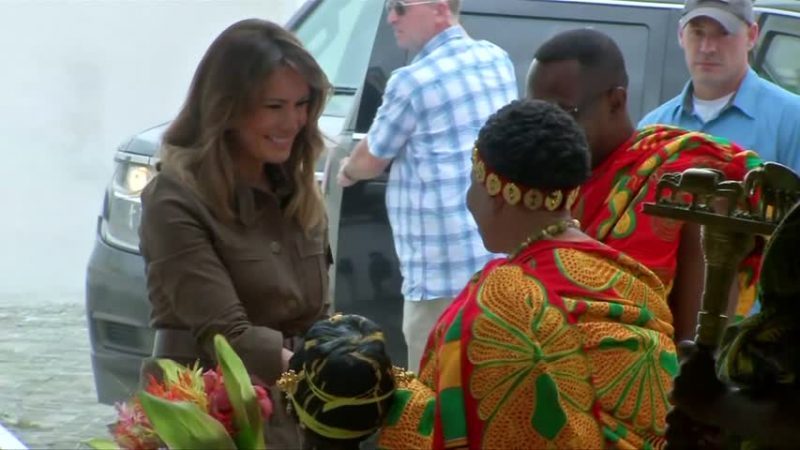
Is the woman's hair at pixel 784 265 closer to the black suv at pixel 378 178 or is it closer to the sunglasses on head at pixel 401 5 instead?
the sunglasses on head at pixel 401 5

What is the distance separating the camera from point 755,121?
4.71 meters

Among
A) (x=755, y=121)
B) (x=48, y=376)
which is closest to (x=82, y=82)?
(x=48, y=376)

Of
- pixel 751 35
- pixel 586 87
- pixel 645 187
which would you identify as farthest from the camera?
pixel 751 35

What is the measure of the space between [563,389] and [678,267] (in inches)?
37.9

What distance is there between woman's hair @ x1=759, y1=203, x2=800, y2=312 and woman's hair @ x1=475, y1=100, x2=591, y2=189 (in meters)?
0.95

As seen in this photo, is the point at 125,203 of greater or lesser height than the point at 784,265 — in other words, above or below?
below

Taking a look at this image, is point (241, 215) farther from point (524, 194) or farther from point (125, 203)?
point (125, 203)

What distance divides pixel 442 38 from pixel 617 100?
212 centimetres

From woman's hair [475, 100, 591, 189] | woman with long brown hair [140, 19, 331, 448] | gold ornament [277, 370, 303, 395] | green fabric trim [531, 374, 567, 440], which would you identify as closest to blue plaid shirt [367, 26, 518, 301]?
woman with long brown hair [140, 19, 331, 448]

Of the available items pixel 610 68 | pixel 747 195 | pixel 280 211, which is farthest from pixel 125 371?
pixel 747 195

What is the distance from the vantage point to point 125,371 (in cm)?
579

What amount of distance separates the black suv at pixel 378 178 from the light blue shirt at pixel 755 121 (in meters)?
0.92

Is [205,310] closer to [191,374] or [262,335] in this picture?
[262,335]

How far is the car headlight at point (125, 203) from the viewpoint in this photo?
5848 mm
